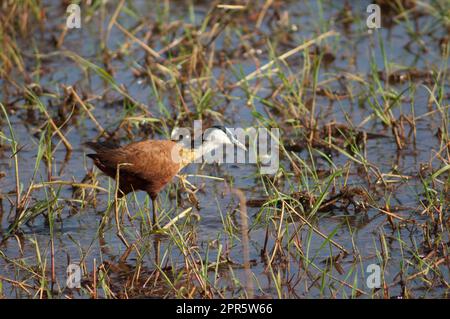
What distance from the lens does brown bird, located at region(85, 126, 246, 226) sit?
588cm

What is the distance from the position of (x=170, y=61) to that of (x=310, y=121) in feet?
4.30

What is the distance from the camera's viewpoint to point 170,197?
6457 millimetres

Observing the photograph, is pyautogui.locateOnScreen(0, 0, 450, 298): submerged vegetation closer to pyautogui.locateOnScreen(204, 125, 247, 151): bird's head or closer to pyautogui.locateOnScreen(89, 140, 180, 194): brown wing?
pyautogui.locateOnScreen(89, 140, 180, 194): brown wing

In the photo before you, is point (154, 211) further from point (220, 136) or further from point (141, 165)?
point (220, 136)

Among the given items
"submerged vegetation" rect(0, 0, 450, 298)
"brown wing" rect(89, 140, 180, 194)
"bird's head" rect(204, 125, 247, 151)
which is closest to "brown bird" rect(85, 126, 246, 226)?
"brown wing" rect(89, 140, 180, 194)

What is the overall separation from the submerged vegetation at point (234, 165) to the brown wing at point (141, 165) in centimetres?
12

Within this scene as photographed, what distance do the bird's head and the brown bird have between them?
403 mm

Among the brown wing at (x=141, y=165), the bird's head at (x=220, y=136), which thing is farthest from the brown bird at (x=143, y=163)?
the bird's head at (x=220, y=136)

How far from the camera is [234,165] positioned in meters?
6.91

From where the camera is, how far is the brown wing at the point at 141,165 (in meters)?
5.88

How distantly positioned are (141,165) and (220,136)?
83 centimetres
